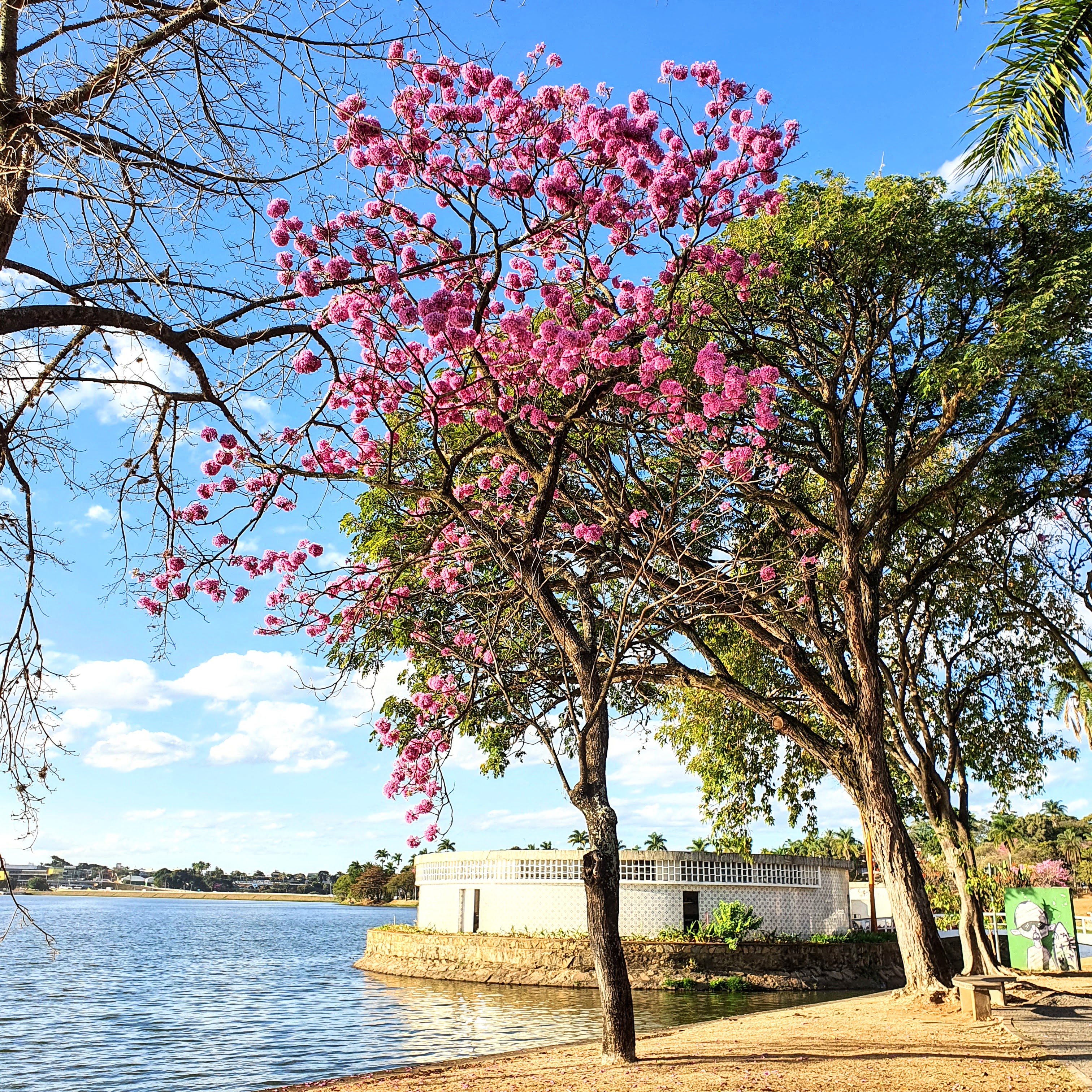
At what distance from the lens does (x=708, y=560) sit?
42.5 ft

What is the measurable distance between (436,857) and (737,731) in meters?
18.5

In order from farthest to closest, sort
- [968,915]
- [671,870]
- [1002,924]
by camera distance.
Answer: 1. [671,870]
2. [1002,924]
3. [968,915]

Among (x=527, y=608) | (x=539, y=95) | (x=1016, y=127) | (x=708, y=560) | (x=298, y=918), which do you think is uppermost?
(x=1016, y=127)

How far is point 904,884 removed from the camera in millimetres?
12922

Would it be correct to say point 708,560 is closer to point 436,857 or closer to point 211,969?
point 436,857

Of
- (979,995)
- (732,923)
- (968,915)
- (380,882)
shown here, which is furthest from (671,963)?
(380,882)

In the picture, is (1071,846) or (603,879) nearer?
(603,879)

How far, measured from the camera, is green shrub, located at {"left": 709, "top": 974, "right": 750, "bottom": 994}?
25484 millimetres

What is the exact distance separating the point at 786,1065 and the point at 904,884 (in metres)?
5.36

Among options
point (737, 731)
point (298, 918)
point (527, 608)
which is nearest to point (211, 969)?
point (737, 731)

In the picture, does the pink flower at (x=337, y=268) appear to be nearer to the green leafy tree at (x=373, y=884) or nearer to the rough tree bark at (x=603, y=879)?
the rough tree bark at (x=603, y=879)

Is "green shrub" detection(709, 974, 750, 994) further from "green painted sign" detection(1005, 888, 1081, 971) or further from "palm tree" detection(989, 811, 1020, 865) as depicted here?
"palm tree" detection(989, 811, 1020, 865)

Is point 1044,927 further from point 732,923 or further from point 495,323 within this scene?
point 495,323

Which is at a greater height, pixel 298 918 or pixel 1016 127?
pixel 1016 127
